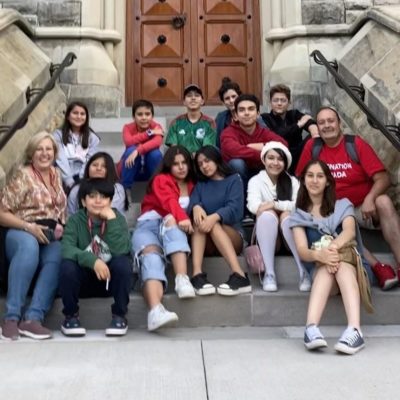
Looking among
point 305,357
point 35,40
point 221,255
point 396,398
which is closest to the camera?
point 396,398

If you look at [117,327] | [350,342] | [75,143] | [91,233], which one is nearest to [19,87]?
[75,143]

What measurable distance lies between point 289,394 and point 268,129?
2.91m

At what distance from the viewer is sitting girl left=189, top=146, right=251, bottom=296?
387cm

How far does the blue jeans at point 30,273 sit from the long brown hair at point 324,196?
149 cm

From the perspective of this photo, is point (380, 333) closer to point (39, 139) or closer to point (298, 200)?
point (298, 200)

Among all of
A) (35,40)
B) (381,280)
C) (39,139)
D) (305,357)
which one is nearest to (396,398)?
(305,357)

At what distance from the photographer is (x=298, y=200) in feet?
13.1

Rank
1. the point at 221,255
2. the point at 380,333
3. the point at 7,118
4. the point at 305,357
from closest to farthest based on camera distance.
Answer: the point at 305,357, the point at 380,333, the point at 221,255, the point at 7,118

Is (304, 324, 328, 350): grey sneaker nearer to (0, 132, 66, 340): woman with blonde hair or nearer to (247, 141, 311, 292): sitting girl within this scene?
(247, 141, 311, 292): sitting girl

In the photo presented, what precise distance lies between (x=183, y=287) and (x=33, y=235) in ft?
3.05

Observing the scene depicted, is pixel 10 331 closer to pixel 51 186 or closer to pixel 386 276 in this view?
pixel 51 186

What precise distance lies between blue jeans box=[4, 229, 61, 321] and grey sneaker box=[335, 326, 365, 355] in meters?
1.62

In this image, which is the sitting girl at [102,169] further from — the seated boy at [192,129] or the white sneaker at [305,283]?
the white sneaker at [305,283]

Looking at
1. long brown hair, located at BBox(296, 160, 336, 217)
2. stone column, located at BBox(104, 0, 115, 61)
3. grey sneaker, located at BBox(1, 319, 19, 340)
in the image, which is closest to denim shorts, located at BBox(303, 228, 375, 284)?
long brown hair, located at BBox(296, 160, 336, 217)
